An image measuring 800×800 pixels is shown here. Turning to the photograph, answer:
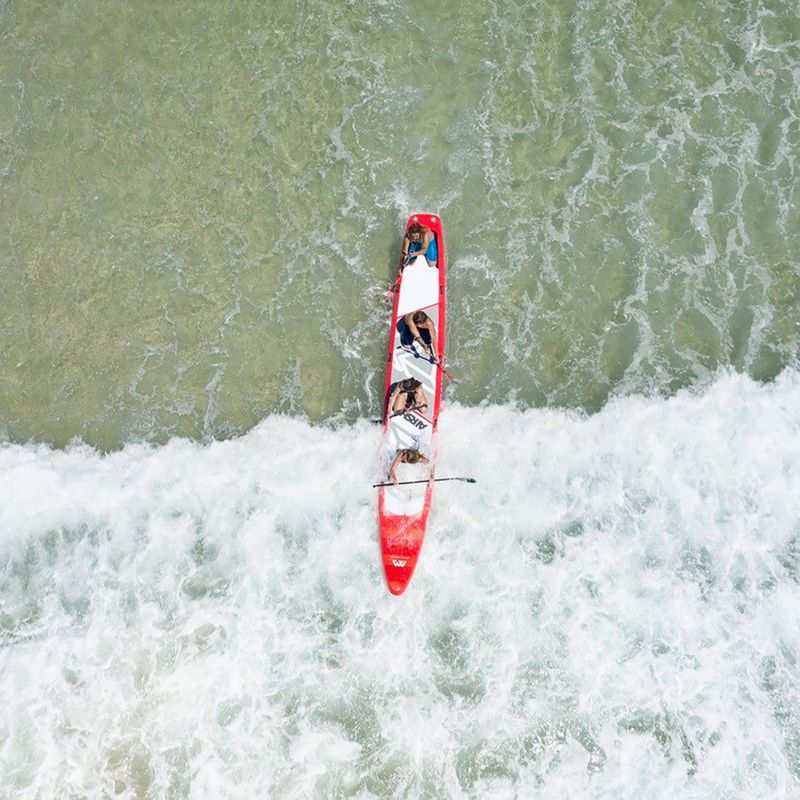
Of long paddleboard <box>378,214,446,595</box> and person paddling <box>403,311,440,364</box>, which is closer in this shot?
long paddleboard <box>378,214,446,595</box>

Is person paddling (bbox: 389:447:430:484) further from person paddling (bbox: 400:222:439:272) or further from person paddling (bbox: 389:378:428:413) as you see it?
person paddling (bbox: 400:222:439:272)

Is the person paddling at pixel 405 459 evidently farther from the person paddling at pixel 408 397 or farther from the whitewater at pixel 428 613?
the person paddling at pixel 408 397

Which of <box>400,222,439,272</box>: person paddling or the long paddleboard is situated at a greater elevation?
<box>400,222,439,272</box>: person paddling

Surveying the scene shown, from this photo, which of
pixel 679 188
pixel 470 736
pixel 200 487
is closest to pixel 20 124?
pixel 200 487

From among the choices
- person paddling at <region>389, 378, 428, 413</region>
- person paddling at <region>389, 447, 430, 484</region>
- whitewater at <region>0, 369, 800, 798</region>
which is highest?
person paddling at <region>389, 378, 428, 413</region>

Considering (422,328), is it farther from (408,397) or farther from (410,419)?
(410,419)

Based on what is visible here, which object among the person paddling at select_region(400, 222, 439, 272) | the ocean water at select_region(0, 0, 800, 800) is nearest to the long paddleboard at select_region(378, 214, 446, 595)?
the person paddling at select_region(400, 222, 439, 272)
